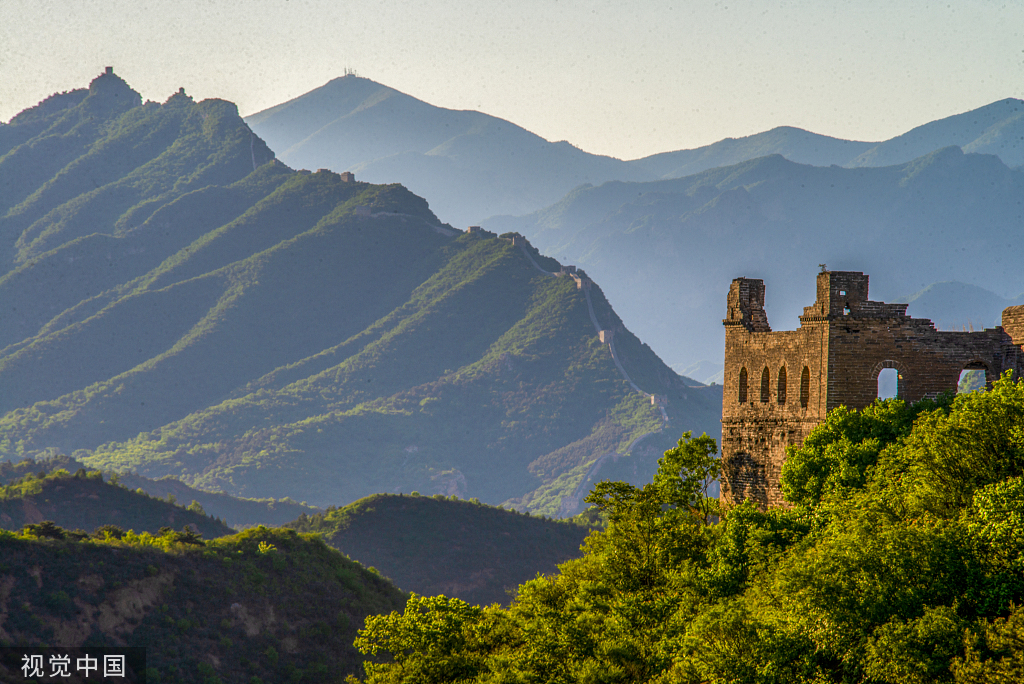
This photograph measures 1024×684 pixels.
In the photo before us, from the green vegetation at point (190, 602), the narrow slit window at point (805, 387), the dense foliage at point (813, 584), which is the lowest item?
the green vegetation at point (190, 602)

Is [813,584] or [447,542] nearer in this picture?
[813,584]

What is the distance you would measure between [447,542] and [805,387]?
82087 mm

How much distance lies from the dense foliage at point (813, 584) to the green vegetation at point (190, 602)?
28.6 metres

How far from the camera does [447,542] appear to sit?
119250mm

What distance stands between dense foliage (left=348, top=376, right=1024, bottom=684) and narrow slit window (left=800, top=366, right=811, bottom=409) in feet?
7.70

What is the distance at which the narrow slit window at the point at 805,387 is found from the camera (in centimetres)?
4147

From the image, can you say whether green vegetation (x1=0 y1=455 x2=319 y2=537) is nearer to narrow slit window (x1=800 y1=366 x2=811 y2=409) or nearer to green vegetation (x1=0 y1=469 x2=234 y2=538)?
green vegetation (x1=0 y1=469 x2=234 y2=538)

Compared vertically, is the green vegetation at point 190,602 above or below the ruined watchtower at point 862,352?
below

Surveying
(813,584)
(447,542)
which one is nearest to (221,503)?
(447,542)

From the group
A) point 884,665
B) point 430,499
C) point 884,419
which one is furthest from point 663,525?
point 430,499

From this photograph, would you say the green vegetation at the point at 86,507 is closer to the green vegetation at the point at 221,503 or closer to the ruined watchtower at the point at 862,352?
the green vegetation at the point at 221,503

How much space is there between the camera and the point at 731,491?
4556 centimetres

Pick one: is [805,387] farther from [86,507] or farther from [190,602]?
[86,507]

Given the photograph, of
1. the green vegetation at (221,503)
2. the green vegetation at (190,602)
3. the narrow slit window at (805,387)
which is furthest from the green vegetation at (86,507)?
the narrow slit window at (805,387)
